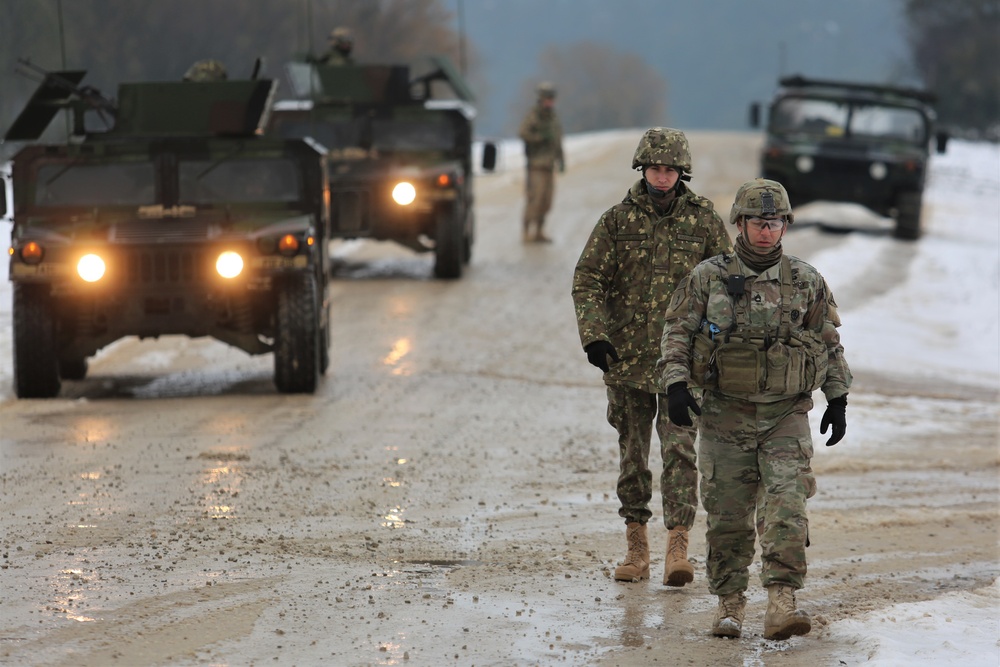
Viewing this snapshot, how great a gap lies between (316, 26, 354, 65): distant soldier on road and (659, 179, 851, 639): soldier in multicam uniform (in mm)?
12590

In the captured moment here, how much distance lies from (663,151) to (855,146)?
1504 centimetres

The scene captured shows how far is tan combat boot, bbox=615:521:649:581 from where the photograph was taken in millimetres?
6363

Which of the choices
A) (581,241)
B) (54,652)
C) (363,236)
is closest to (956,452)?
(54,652)

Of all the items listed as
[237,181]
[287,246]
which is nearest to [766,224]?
[287,246]

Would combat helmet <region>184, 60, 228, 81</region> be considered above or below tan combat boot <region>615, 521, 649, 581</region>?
above

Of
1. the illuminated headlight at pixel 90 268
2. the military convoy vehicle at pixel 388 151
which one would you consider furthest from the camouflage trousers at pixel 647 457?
the military convoy vehicle at pixel 388 151

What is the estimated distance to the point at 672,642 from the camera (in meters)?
5.54

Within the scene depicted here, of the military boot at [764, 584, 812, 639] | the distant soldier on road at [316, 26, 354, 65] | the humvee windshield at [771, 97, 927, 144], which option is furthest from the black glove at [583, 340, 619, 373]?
the humvee windshield at [771, 97, 927, 144]

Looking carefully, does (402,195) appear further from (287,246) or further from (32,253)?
Result: (32,253)

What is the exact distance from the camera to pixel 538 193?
19.7 m

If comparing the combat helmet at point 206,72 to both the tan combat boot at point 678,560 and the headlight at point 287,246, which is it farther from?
the tan combat boot at point 678,560

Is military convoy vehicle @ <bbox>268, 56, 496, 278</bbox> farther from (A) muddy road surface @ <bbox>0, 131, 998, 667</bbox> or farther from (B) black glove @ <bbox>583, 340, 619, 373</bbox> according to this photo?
(B) black glove @ <bbox>583, 340, 619, 373</bbox>

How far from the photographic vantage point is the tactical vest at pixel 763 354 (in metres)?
5.48

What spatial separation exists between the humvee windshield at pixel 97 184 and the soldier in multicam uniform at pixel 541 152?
9066mm
